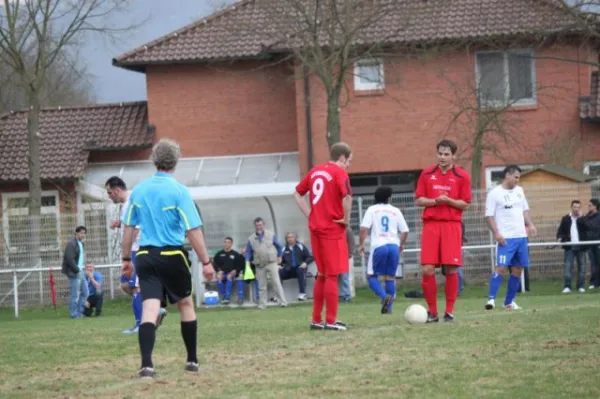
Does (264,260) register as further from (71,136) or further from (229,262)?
(71,136)

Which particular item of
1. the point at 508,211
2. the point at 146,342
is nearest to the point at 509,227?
the point at 508,211

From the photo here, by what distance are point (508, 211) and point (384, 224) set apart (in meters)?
2.91

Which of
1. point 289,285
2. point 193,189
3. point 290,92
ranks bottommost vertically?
point 289,285

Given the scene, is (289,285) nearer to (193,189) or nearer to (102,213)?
(102,213)

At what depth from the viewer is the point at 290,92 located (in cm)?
4053

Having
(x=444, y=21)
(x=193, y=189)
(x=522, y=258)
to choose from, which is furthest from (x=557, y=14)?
(x=522, y=258)

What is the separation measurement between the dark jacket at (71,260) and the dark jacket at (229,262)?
3522 millimetres

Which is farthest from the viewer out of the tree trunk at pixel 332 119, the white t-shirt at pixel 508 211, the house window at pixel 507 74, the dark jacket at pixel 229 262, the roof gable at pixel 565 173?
the house window at pixel 507 74

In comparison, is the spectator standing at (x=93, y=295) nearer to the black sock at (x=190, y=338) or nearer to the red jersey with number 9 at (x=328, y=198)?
the red jersey with number 9 at (x=328, y=198)

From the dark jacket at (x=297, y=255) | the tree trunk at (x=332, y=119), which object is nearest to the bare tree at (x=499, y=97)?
the tree trunk at (x=332, y=119)

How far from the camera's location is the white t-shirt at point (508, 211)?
16.8 meters

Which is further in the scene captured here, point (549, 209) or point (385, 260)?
point (549, 209)

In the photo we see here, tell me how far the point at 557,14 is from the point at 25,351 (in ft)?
85.2

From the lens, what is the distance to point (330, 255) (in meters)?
13.4
